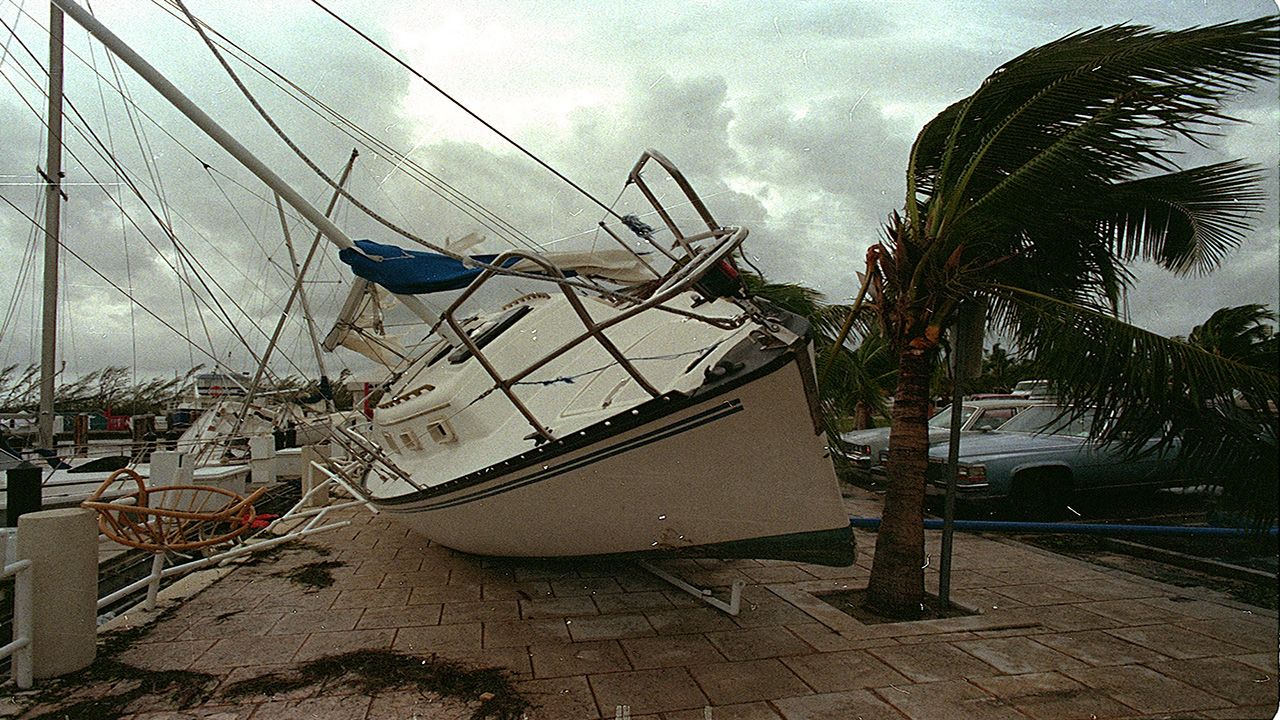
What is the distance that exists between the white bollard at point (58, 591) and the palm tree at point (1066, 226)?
4.45 m

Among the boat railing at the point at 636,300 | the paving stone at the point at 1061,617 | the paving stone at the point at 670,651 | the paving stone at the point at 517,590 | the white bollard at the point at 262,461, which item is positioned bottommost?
the paving stone at the point at 1061,617

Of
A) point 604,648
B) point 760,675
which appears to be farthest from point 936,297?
point 604,648

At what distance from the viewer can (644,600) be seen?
4.75 m

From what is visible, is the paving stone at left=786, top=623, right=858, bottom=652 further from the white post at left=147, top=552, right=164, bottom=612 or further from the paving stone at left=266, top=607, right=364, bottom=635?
the white post at left=147, top=552, right=164, bottom=612

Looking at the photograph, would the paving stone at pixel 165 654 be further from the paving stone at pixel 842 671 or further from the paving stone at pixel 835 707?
the paving stone at pixel 842 671

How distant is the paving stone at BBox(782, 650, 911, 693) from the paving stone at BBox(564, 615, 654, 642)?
36.7 inches

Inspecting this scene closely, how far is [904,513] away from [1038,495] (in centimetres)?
372

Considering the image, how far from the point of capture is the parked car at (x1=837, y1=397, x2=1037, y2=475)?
827 cm

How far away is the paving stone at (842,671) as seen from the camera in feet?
10.8

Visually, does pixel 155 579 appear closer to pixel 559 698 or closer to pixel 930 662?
pixel 559 698

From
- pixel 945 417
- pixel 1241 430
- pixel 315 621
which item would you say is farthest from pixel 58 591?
pixel 945 417

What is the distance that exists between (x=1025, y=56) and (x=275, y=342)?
8.01 m

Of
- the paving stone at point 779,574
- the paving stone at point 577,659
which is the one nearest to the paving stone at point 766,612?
the paving stone at point 779,574

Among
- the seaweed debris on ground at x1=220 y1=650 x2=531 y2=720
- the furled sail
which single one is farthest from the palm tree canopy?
the seaweed debris on ground at x1=220 y1=650 x2=531 y2=720
